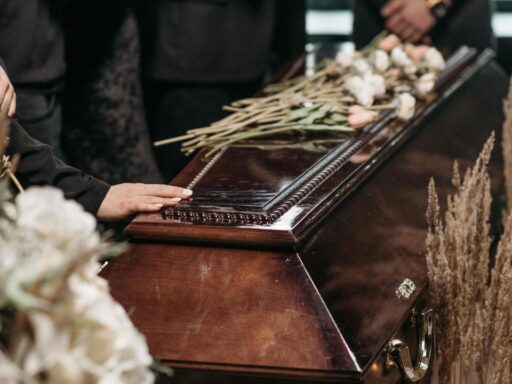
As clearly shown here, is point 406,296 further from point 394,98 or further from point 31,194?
point 31,194

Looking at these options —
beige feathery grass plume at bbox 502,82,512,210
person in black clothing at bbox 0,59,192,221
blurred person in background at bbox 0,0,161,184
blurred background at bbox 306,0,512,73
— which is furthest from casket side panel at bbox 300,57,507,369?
blurred background at bbox 306,0,512,73

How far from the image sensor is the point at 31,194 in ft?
2.87

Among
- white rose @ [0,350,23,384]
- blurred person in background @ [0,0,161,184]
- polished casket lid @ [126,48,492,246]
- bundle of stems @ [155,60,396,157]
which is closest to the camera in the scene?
white rose @ [0,350,23,384]

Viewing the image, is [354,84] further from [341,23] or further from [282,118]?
[341,23]

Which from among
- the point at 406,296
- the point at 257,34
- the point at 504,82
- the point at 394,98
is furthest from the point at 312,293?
the point at 504,82

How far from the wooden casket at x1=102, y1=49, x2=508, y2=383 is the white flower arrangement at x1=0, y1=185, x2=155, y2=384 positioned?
637 mm

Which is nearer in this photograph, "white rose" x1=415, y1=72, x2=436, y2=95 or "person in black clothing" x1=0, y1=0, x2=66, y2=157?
"person in black clothing" x1=0, y1=0, x2=66, y2=157

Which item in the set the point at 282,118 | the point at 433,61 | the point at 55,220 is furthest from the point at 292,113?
the point at 55,220

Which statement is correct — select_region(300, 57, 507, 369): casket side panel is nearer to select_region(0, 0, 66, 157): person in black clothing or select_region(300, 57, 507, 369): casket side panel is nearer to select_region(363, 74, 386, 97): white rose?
select_region(363, 74, 386, 97): white rose

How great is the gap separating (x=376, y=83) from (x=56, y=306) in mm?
1948

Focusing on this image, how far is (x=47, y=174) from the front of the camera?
74.4 inches

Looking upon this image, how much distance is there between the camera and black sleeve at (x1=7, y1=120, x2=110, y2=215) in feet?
6.12

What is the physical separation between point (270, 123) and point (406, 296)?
74cm

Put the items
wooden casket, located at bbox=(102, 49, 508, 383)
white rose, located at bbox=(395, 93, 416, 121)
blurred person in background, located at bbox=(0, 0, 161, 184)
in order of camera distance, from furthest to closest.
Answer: blurred person in background, located at bbox=(0, 0, 161, 184) → white rose, located at bbox=(395, 93, 416, 121) → wooden casket, located at bbox=(102, 49, 508, 383)
